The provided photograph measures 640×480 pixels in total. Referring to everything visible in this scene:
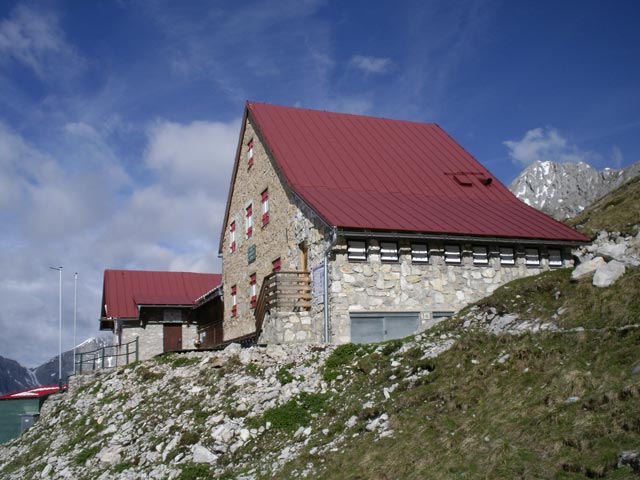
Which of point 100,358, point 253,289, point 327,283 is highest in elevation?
point 253,289

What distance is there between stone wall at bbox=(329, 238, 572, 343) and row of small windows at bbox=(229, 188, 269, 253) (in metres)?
6.98

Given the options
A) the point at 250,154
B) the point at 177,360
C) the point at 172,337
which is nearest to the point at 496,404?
the point at 177,360

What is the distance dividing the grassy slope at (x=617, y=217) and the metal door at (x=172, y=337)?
24.3 m

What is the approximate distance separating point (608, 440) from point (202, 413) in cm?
918

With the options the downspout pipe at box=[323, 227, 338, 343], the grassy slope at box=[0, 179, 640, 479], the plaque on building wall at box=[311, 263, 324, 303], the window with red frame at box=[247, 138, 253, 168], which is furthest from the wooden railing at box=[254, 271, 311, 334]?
the window with red frame at box=[247, 138, 253, 168]

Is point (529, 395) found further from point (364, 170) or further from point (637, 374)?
point (364, 170)

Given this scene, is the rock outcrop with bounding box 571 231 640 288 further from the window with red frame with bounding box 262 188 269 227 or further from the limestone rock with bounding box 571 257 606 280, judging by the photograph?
the window with red frame with bounding box 262 188 269 227

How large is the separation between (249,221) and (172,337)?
1225cm

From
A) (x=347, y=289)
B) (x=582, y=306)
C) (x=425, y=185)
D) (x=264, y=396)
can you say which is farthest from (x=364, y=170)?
(x=582, y=306)

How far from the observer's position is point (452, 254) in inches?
829

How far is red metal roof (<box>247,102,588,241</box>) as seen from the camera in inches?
830

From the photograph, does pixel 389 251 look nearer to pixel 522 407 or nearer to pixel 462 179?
pixel 462 179

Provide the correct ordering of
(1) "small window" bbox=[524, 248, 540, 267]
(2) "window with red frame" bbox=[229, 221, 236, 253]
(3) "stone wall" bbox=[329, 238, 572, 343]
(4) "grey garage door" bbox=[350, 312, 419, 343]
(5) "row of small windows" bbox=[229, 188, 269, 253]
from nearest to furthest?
(3) "stone wall" bbox=[329, 238, 572, 343] < (4) "grey garage door" bbox=[350, 312, 419, 343] < (1) "small window" bbox=[524, 248, 540, 267] < (5) "row of small windows" bbox=[229, 188, 269, 253] < (2) "window with red frame" bbox=[229, 221, 236, 253]

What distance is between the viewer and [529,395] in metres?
9.17
